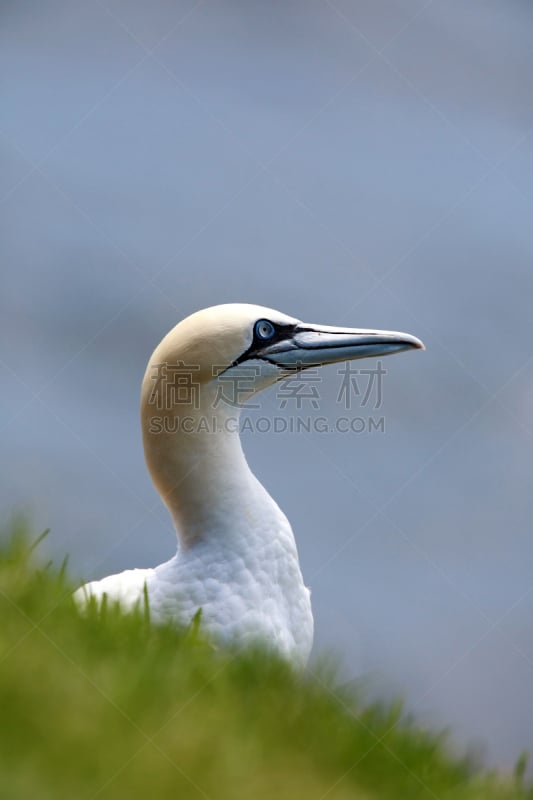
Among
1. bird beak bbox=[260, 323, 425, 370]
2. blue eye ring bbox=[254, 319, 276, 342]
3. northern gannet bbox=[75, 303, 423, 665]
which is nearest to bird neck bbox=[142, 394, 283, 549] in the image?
northern gannet bbox=[75, 303, 423, 665]

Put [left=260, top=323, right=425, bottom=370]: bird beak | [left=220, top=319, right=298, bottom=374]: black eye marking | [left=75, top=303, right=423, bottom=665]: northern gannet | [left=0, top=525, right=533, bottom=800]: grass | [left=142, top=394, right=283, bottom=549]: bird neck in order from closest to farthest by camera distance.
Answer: [left=0, top=525, right=533, bottom=800]: grass < [left=75, top=303, right=423, bottom=665]: northern gannet < [left=142, top=394, right=283, bottom=549]: bird neck < [left=220, top=319, right=298, bottom=374]: black eye marking < [left=260, top=323, right=425, bottom=370]: bird beak

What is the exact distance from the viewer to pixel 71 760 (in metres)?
1.99

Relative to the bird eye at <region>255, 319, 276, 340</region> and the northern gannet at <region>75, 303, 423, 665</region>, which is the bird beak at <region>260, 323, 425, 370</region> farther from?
the northern gannet at <region>75, 303, 423, 665</region>

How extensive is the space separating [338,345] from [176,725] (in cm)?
273

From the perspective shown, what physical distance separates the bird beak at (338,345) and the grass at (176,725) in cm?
183

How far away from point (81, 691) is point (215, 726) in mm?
292

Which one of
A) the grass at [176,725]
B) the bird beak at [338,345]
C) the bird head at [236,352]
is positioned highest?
the bird beak at [338,345]

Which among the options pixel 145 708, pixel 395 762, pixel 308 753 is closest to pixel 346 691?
pixel 395 762

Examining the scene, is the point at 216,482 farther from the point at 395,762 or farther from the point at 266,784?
the point at 266,784

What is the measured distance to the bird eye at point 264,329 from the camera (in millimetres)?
4555

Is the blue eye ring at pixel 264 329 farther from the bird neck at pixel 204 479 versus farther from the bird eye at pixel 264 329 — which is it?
the bird neck at pixel 204 479

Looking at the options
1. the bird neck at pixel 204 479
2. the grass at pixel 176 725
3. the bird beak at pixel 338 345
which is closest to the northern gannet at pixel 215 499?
the bird neck at pixel 204 479

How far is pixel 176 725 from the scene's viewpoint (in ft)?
7.41

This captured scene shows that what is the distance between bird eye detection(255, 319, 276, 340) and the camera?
4.55 metres
